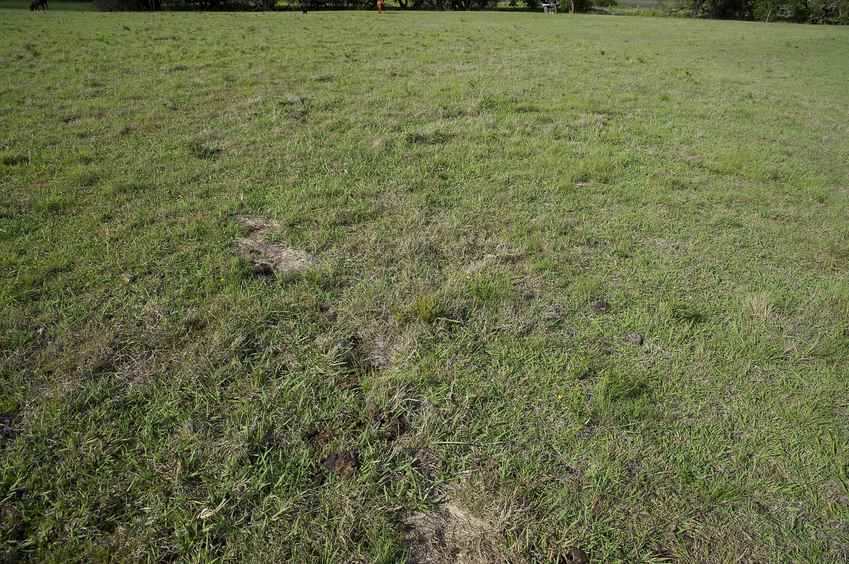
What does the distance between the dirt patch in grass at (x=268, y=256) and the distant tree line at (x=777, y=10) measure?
55.4 metres

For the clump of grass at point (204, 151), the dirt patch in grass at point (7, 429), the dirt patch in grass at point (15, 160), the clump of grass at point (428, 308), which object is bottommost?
the dirt patch in grass at point (7, 429)

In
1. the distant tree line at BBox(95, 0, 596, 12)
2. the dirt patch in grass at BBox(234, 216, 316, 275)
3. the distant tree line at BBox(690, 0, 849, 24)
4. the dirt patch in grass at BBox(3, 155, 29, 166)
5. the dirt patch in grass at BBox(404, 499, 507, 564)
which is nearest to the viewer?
the dirt patch in grass at BBox(404, 499, 507, 564)

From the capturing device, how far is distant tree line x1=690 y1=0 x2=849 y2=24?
39.7 meters

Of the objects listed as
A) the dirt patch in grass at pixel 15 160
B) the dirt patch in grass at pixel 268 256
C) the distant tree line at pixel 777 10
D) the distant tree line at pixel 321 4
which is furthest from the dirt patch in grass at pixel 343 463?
the distant tree line at pixel 777 10

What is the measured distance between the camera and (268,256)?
3.42 metres

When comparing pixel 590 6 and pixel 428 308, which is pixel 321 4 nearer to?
pixel 590 6

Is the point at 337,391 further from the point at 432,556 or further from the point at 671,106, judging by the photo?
the point at 671,106

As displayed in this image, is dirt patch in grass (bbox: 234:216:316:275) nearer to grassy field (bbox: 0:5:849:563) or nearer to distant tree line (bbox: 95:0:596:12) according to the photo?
grassy field (bbox: 0:5:849:563)

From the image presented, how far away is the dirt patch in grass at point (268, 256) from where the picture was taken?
10.7ft

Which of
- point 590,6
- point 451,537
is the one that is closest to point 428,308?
point 451,537

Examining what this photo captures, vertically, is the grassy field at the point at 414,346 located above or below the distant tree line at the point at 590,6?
below

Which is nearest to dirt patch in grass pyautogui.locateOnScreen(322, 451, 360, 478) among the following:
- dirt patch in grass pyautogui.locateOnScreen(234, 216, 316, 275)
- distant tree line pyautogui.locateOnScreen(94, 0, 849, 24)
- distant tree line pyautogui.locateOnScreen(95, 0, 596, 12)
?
dirt patch in grass pyautogui.locateOnScreen(234, 216, 316, 275)

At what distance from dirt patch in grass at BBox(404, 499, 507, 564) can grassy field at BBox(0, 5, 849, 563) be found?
0.01 metres

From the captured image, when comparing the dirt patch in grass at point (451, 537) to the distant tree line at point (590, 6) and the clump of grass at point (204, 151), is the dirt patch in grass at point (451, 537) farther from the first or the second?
the distant tree line at point (590, 6)
